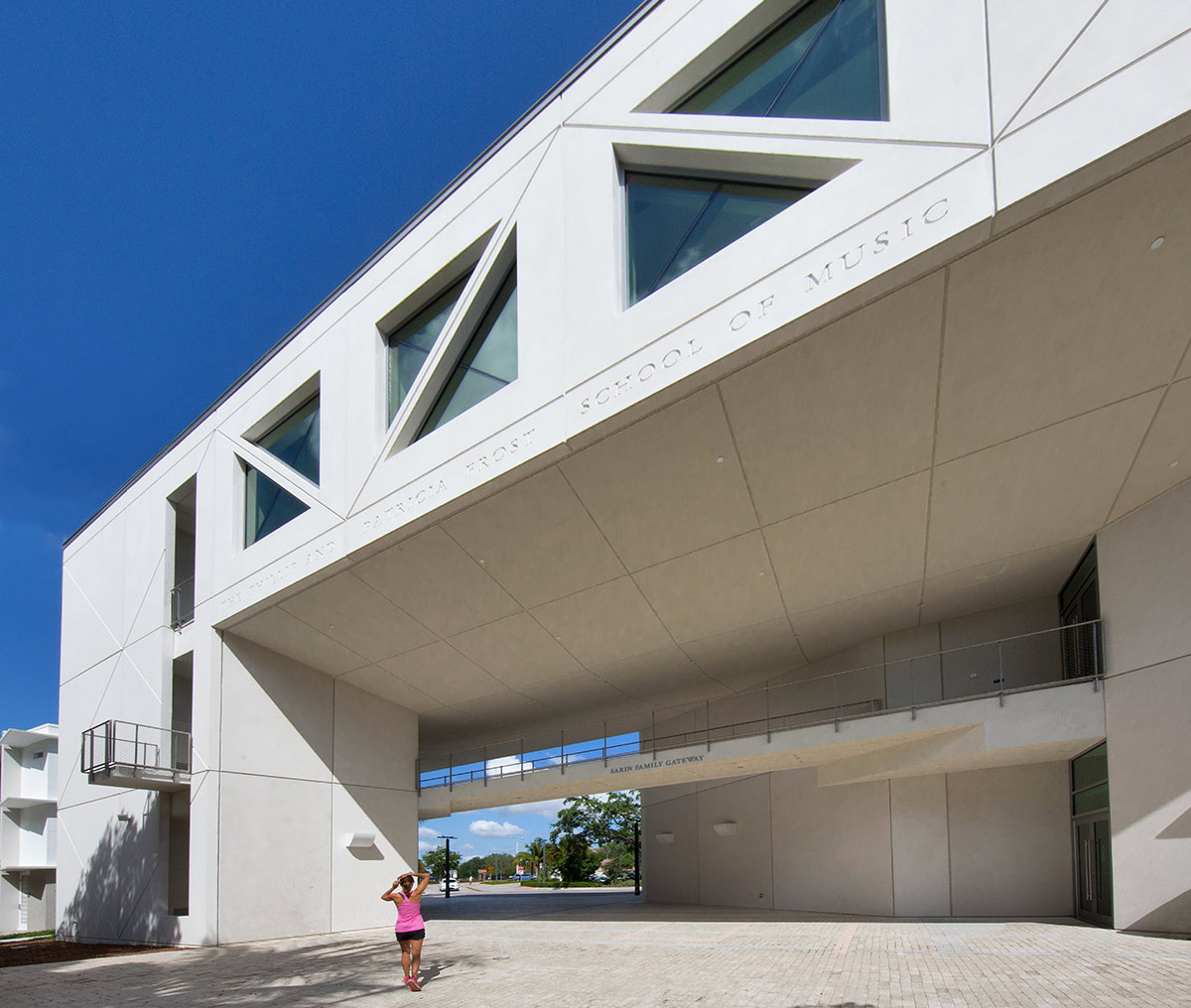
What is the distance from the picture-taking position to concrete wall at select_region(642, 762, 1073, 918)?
15.2 metres

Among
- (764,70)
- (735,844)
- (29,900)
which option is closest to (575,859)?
(29,900)

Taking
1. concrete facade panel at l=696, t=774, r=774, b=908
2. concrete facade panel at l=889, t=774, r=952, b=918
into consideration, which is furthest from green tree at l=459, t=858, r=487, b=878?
concrete facade panel at l=889, t=774, r=952, b=918

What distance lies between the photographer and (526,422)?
37.5ft

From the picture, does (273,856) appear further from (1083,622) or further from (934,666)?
(1083,622)

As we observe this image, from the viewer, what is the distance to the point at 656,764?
1778cm

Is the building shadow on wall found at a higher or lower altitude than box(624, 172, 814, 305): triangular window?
lower

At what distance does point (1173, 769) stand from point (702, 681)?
9964 millimetres

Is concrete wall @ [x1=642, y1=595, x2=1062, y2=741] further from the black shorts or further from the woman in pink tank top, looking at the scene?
the black shorts

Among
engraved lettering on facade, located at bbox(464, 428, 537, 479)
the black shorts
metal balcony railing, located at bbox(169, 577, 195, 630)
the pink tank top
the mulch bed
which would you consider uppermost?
engraved lettering on facade, located at bbox(464, 428, 537, 479)

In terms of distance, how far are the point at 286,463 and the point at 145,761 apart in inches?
249

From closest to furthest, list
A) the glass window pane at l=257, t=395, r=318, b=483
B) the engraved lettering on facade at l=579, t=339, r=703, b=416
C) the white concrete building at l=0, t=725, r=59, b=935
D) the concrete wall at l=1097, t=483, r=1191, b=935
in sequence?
the engraved lettering on facade at l=579, t=339, r=703, b=416 → the concrete wall at l=1097, t=483, r=1191, b=935 → the glass window pane at l=257, t=395, r=318, b=483 → the white concrete building at l=0, t=725, r=59, b=935

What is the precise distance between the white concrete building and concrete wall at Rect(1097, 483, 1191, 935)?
135 feet

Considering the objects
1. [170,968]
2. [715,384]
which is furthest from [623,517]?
[170,968]

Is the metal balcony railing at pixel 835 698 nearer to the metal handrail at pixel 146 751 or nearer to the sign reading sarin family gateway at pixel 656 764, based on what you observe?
the sign reading sarin family gateway at pixel 656 764
